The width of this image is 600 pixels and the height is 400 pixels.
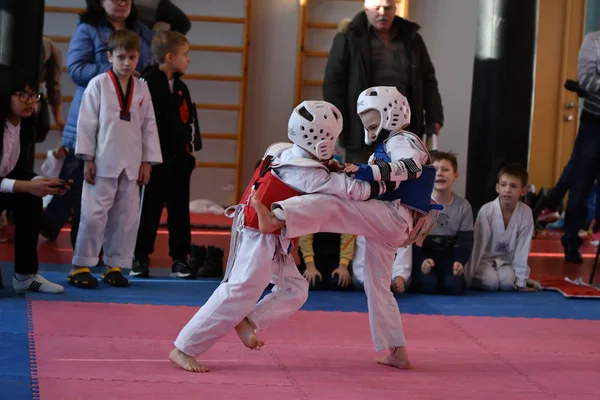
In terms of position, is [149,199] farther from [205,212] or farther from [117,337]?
[205,212]

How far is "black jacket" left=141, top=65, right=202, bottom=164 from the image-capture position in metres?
5.28

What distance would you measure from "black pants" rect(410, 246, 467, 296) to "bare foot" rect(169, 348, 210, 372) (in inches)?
89.9

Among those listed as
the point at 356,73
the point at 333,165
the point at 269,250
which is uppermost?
the point at 356,73

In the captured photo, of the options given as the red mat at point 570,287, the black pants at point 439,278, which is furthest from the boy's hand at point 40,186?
the red mat at point 570,287

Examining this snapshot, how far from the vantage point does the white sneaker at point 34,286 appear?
462 centimetres

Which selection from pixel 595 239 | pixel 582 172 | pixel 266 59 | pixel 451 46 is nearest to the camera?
pixel 582 172

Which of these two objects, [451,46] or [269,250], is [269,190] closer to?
[269,250]

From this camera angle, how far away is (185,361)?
328cm

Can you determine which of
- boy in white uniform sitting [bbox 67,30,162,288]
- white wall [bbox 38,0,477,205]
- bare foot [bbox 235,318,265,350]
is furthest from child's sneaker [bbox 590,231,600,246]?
bare foot [bbox 235,318,265,350]

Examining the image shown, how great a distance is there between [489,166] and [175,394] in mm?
4003

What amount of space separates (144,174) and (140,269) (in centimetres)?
63

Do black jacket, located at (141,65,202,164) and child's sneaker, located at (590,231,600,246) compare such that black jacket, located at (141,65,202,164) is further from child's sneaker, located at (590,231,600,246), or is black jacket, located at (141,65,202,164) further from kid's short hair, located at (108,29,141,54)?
child's sneaker, located at (590,231,600,246)

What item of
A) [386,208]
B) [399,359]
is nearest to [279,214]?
[386,208]

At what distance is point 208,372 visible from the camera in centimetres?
327
